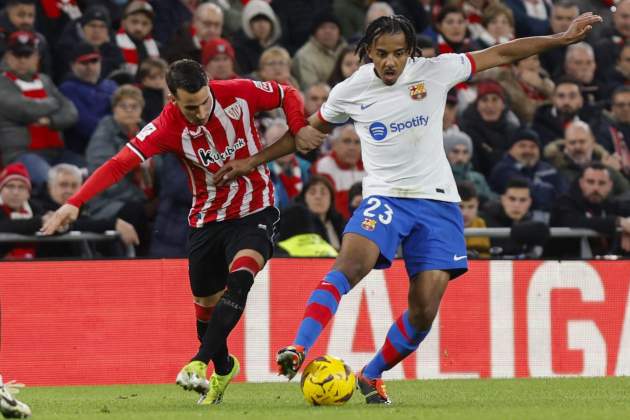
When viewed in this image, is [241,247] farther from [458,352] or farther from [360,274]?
[458,352]

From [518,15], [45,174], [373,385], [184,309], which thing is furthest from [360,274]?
[518,15]

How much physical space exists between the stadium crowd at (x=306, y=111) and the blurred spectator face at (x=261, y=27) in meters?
0.02

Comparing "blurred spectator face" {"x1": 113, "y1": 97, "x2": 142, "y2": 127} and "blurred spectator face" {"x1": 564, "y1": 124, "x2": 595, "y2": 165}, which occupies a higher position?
"blurred spectator face" {"x1": 113, "y1": 97, "x2": 142, "y2": 127}

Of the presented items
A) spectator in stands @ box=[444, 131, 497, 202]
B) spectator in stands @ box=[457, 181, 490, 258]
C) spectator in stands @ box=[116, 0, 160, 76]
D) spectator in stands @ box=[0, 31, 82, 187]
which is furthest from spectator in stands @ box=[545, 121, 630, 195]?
spectator in stands @ box=[0, 31, 82, 187]

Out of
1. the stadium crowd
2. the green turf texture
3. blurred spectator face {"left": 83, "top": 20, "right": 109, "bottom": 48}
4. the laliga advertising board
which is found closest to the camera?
the green turf texture

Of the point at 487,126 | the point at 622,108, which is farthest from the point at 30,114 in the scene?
the point at 622,108

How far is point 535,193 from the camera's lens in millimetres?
14727

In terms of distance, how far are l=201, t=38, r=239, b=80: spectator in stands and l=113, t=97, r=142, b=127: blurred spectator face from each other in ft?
3.58

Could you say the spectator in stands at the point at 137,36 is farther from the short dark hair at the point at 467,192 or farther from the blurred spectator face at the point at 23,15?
the short dark hair at the point at 467,192

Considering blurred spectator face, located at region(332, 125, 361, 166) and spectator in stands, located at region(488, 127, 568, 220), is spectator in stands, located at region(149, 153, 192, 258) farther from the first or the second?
spectator in stands, located at region(488, 127, 568, 220)

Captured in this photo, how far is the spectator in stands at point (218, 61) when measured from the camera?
14578 millimetres

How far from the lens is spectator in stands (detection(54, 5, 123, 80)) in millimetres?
14883

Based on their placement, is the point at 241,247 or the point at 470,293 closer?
the point at 241,247

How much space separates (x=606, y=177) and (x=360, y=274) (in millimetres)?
6020
